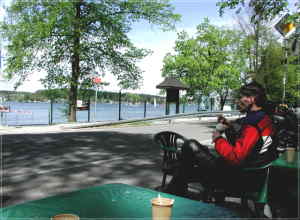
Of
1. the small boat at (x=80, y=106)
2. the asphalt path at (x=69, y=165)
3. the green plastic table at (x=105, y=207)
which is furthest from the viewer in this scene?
the small boat at (x=80, y=106)

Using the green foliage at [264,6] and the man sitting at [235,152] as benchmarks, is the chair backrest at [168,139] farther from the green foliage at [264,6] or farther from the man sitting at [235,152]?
the green foliage at [264,6]

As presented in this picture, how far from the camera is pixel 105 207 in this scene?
6.22ft

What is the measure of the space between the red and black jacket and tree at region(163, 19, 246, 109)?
98.9ft

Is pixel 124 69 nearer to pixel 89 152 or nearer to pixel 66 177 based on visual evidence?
pixel 89 152

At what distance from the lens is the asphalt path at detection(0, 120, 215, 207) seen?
5.83 metres

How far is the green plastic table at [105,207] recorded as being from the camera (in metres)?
1.76

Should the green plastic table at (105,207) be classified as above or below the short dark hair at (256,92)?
below

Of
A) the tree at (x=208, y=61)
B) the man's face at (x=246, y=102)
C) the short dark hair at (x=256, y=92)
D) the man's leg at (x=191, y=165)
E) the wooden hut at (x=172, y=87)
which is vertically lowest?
the man's leg at (x=191, y=165)

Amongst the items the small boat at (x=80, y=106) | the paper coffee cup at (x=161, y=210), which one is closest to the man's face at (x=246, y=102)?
the paper coffee cup at (x=161, y=210)

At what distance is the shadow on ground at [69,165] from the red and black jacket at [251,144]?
9.59 feet

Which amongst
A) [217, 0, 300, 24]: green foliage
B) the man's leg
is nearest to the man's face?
the man's leg

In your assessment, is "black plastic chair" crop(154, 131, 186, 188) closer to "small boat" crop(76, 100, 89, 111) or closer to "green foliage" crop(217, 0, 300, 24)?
"green foliage" crop(217, 0, 300, 24)

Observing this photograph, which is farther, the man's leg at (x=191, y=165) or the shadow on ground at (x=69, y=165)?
the shadow on ground at (x=69, y=165)

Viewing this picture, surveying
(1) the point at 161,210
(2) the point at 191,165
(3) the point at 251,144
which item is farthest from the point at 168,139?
Result: (1) the point at 161,210
